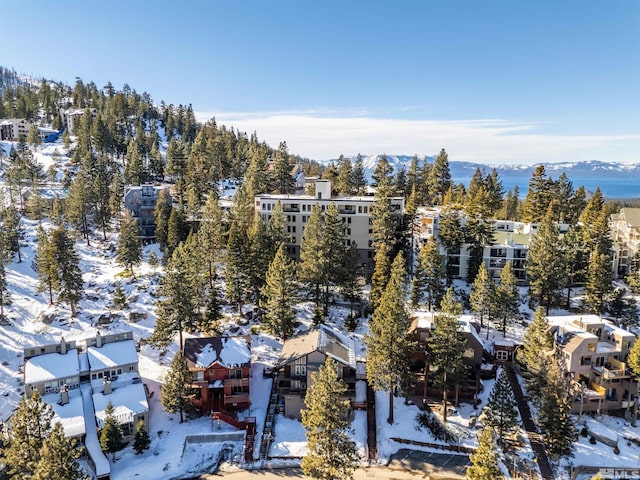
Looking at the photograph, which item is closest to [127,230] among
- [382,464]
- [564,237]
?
[382,464]

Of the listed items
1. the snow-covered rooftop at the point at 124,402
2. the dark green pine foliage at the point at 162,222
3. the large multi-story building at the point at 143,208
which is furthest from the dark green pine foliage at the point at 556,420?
the large multi-story building at the point at 143,208

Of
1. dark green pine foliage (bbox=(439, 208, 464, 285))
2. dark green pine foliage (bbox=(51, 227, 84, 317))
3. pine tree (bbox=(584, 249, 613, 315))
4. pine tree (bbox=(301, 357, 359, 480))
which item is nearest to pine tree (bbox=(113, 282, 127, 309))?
dark green pine foliage (bbox=(51, 227, 84, 317))

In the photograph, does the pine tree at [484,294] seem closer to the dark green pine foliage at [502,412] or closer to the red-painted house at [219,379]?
the dark green pine foliage at [502,412]

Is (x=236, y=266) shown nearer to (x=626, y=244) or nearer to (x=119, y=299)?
(x=119, y=299)

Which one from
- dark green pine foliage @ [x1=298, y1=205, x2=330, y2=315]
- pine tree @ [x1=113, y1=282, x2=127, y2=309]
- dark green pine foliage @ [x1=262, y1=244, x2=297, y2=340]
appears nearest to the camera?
dark green pine foliage @ [x1=262, y1=244, x2=297, y2=340]

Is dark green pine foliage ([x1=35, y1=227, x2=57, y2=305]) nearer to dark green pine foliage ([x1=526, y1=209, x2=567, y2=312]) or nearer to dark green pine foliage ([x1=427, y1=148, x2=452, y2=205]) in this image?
dark green pine foliage ([x1=526, y1=209, x2=567, y2=312])

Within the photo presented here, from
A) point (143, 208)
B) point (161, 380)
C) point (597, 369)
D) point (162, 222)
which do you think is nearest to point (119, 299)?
point (161, 380)
